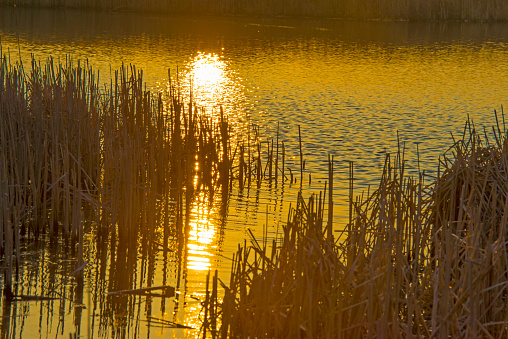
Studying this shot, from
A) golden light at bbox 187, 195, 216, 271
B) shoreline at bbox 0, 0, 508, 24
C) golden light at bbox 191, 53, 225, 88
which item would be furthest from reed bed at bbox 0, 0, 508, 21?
golden light at bbox 187, 195, 216, 271

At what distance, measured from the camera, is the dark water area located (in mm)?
4152

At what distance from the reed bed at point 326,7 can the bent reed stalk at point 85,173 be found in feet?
66.5

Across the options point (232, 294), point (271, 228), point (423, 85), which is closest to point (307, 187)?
point (271, 228)

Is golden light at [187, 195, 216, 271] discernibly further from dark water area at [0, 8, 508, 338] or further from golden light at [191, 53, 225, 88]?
golden light at [191, 53, 225, 88]

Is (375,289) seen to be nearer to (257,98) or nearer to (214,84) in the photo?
(257,98)

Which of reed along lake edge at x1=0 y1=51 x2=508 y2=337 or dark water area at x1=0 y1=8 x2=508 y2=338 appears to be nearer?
reed along lake edge at x1=0 y1=51 x2=508 y2=337

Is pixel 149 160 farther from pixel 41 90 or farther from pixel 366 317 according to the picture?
pixel 366 317

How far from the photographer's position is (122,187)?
525cm

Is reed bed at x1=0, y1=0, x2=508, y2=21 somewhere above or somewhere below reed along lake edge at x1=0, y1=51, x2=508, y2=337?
above

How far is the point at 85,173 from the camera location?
5117 mm

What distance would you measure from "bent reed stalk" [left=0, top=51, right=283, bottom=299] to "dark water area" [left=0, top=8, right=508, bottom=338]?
0.17 meters

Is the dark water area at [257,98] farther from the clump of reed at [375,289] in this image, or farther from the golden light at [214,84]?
the clump of reed at [375,289]

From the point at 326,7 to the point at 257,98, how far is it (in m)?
15.6

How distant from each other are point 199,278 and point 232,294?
3.32 feet
